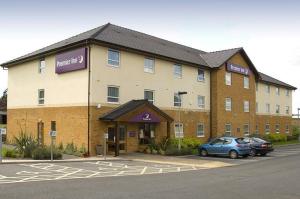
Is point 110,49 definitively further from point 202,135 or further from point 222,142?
point 202,135

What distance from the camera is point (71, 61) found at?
28797 millimetres

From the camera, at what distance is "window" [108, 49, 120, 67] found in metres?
28.8

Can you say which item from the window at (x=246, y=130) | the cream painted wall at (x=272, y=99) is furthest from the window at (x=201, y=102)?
the cream painted wall at (x=272, y=99)

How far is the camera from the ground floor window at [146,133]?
30.8m

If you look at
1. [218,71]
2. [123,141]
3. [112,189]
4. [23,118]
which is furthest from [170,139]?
[112,189]

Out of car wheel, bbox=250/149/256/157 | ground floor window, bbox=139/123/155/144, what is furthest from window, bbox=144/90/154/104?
car wheel, bbox=250/149/256/157

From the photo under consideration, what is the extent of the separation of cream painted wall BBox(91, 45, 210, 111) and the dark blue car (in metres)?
5.65

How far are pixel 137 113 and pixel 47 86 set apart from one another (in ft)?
25.6

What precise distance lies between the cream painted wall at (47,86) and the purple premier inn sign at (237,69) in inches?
658

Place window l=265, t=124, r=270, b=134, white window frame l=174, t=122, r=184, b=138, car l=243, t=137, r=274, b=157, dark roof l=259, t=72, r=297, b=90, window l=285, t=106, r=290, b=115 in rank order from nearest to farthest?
car l=243, t=137, r=274, b=157 < white window frame l=174, t=122, r=184, b=138 < dark roof l=259, t=72, r=297, b=90 < window l=265, t=124, r=270, b=134 < window l=285, t=106, r=290, b=115

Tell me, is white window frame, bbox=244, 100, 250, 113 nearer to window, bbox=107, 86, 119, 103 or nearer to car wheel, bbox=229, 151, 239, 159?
car wheel, bbox=229, 151, 239, 159

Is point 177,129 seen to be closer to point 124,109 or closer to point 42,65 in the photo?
point 124,109

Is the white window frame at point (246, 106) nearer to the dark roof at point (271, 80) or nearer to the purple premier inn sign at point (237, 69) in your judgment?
the purple premier inn sign at point (237, 69)

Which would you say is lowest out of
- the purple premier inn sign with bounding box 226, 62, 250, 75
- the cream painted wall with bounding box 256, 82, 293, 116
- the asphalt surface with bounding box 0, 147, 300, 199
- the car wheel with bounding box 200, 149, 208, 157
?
the car wheel with bounding box 200, 149, 208, 157
